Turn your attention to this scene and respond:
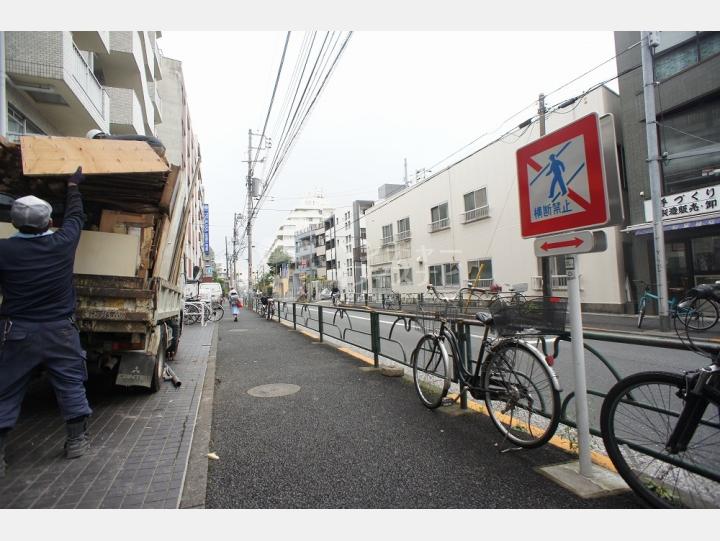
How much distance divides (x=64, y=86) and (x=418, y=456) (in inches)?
421

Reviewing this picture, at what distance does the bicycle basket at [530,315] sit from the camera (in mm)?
2988

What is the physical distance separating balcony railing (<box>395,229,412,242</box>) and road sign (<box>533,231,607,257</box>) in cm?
2372

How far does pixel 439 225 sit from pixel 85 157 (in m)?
21.1

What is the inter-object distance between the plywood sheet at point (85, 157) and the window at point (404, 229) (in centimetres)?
2350

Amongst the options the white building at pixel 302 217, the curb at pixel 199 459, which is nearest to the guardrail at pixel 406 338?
the curb at pixel 199 459

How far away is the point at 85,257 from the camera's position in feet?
13.9

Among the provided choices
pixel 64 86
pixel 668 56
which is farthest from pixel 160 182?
pixel 668 56

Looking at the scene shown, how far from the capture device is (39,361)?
9.71ft

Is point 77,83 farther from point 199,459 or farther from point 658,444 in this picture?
point 658,444

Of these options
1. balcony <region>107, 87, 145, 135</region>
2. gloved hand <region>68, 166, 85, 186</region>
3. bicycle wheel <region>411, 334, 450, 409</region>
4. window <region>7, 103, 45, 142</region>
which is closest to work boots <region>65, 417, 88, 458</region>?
gloved hand <region>68, 166, 85, 186</region>

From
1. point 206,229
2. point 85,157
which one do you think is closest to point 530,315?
point 85,157

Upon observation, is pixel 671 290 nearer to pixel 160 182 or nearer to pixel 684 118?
pixel 684 118

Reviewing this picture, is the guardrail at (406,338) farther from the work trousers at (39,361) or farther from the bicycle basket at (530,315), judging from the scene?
the work trousers at (39,361)

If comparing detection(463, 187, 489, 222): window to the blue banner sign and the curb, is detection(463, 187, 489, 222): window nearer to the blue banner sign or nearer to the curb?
the curb
